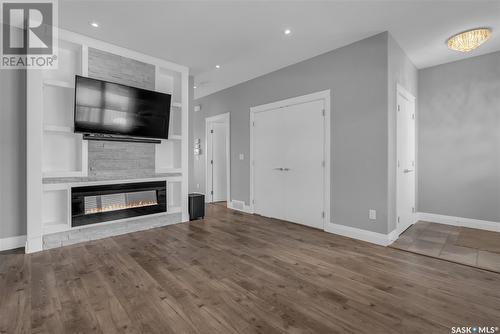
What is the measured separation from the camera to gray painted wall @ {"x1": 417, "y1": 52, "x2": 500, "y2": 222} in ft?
12.7

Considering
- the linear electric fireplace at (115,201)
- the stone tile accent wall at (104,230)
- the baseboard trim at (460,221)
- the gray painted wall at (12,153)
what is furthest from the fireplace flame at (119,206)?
the baseboard trim at (460,221)

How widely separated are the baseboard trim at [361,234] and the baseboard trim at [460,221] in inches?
67.1

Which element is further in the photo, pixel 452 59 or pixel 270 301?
pixel 452 59

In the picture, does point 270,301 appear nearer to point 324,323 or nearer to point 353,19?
point 324,323

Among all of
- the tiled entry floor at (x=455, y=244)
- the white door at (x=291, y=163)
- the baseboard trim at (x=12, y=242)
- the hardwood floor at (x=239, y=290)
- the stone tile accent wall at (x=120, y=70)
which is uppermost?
the stone tile accent wall at (x=120, y=70)

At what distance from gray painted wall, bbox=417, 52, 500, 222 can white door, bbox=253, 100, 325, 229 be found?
2.18 m

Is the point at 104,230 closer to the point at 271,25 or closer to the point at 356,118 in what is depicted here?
the point at 271,25

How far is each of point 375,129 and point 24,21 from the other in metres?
4.81

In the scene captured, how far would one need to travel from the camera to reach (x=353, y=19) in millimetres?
2975

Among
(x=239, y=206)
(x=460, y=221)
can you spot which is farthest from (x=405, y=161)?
(x=239, y=206)

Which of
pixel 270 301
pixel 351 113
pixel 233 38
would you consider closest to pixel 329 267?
pixel 270 301

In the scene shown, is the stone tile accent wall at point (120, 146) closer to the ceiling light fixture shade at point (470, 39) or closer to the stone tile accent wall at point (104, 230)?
the stone tile accent wall at point (104, 230)

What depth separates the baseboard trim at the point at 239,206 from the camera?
5285 mm

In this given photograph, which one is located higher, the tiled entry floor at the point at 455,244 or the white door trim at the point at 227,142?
the white door trim at the point at 227,142
